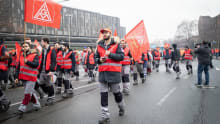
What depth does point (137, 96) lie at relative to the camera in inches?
251

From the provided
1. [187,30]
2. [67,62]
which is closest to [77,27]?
[187,30]

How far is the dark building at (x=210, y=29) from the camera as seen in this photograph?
62656 millimetres

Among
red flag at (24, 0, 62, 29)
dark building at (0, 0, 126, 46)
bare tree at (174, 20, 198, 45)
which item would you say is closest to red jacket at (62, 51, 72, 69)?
red flag at (24, 0, 62, 29)

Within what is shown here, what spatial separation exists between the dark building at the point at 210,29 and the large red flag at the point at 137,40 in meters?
60.1

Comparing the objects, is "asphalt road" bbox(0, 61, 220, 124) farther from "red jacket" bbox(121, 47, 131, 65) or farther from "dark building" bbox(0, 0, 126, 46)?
"dark building" bbox(0, 0, 126, 46)

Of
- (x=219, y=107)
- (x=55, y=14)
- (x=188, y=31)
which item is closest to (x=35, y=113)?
(x=55, y=14)

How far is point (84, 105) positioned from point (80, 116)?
3.25 ft

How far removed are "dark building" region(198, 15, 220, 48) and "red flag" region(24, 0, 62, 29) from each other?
63.4 m

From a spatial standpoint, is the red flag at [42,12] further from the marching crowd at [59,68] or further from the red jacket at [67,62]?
the red jacket at [67,62]

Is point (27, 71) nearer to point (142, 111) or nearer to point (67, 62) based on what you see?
point (67, 62)

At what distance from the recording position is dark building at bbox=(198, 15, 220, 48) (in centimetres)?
6266

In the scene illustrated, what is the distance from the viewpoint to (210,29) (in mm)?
67500

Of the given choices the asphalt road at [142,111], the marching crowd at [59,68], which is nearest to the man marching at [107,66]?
the marching crowd at [59,68]

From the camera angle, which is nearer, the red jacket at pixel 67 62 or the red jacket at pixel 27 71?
the red jacket at pixel 27 71
